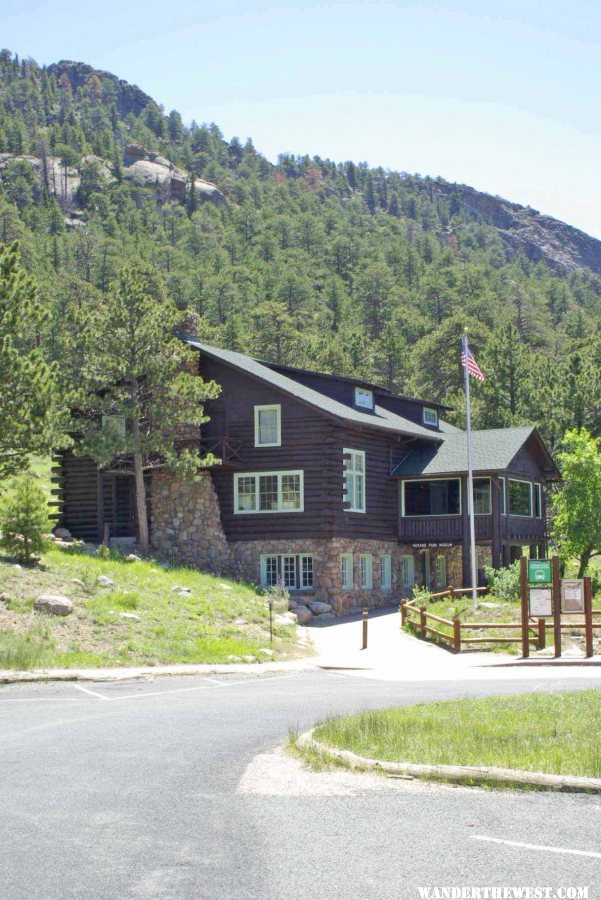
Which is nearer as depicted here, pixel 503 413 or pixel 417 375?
pixel 503 413

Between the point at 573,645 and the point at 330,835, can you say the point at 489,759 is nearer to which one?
the point at 330,835

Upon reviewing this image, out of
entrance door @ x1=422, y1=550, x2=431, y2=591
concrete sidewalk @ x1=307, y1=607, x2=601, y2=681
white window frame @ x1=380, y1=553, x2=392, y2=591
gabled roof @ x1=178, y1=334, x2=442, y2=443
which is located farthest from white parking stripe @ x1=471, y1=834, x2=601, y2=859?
entrance door @ x1=422, y1=550, x2=431, y2=591

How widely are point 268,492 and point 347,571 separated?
14.3 ft

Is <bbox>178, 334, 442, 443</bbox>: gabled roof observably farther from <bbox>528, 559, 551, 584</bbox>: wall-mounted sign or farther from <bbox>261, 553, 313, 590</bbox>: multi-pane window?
<bbox>528, 559, 551, 584</bbox>: wall-mounted sign

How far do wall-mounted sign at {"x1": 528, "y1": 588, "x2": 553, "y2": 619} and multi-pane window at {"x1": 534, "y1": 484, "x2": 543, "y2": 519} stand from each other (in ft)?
67.7

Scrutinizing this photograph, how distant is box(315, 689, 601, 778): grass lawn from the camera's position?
11852mm

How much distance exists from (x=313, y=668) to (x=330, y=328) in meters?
95.8

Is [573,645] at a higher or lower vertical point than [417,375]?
lower

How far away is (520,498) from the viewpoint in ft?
159

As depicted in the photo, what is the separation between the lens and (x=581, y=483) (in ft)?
147

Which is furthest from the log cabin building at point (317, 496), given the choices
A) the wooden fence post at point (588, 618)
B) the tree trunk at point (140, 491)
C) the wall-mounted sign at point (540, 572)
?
the wooden fence post at point (588, 618)

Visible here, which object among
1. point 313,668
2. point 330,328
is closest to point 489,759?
point 313,668

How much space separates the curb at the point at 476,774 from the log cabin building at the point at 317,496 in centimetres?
2697

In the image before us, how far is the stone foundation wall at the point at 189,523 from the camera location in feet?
138
